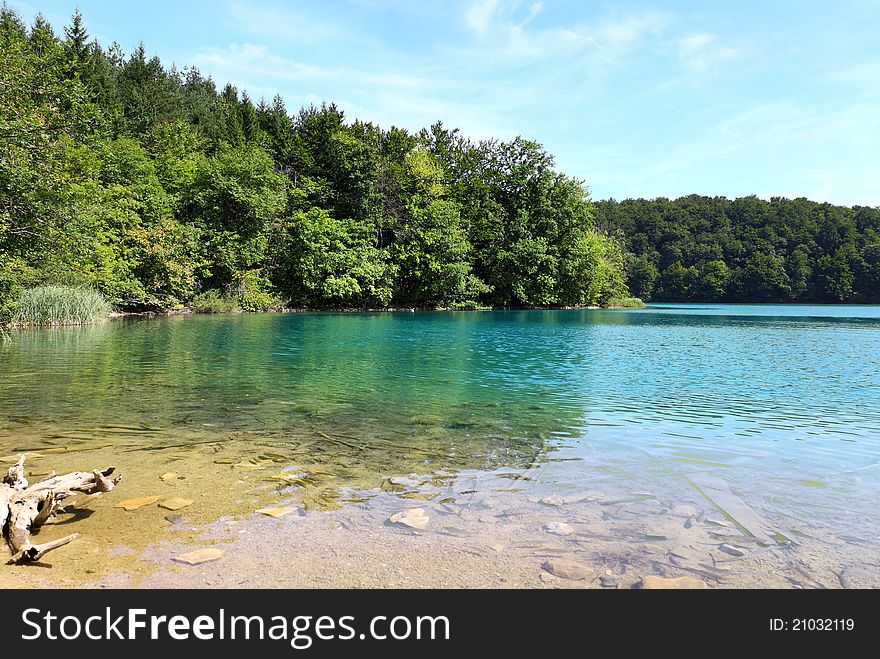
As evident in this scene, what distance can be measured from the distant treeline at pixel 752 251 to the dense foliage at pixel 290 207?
144 ft

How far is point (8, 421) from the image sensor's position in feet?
27.3

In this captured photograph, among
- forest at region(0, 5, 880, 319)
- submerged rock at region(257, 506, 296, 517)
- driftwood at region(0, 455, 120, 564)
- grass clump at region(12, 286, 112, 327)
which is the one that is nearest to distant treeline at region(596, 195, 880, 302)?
forest at region(0, 5, 880, 319)

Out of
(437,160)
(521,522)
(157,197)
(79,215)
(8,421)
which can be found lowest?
(8,421)

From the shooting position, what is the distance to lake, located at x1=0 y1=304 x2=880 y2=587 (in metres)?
4.90

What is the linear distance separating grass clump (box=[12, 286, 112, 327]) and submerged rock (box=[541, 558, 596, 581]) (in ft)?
96.4

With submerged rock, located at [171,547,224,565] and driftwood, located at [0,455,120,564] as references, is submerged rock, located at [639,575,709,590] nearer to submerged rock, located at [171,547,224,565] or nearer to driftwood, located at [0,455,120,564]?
submerged rock, located at [171,547,224,565]

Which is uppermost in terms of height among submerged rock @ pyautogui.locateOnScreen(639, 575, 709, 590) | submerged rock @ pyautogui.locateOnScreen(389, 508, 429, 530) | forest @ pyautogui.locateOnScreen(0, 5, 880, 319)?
forest @ pyautogui.locateOnScreen(0, 5, 880, 319)

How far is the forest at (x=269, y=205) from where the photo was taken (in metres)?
28.5

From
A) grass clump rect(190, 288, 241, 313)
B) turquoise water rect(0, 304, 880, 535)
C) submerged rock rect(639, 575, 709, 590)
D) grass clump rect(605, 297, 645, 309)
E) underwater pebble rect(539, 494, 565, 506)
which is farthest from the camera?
grass clump rect(605, 297, 645, 309)
